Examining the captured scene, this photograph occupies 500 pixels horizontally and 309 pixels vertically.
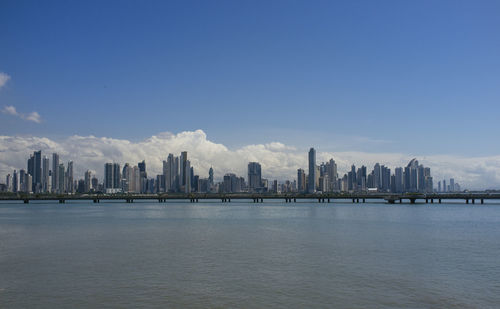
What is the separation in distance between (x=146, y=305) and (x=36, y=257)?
23.3 metres

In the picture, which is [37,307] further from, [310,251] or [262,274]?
[310,251]

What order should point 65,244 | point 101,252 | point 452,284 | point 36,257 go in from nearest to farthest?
point 452,284 → point 36,257 → point 101,252 → point 65,244

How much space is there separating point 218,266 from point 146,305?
12507mm

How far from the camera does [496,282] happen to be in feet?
100

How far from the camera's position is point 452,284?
2997cm

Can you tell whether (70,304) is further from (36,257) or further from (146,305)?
(36,257)

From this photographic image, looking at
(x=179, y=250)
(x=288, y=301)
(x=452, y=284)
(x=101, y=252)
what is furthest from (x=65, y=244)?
(x=452, y=284)

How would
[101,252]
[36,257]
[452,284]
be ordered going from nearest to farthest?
[452,284]
[36,257]
[101,252]

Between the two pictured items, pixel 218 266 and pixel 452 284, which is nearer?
pixel 452 284

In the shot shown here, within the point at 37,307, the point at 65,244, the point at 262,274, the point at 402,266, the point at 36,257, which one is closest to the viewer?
the point at 37,307

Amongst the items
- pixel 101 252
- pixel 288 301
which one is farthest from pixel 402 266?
pixel 101 252

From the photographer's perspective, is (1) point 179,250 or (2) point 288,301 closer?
(2) point 288,301

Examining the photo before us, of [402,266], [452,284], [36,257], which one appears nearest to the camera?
[452,284]

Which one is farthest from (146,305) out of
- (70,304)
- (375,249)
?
(375,249)
